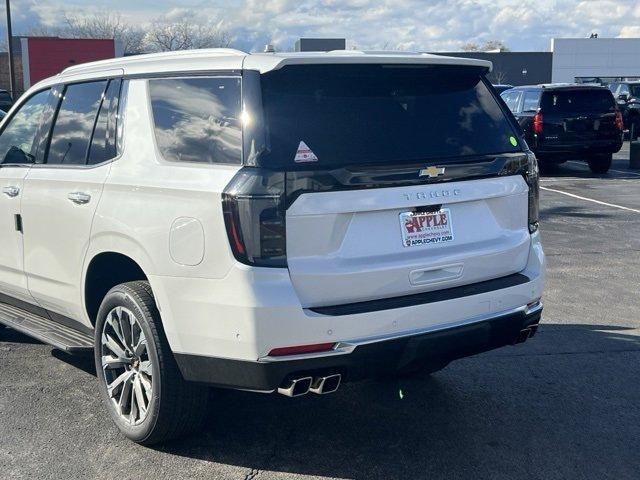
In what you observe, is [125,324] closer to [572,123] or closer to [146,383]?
[146,383]

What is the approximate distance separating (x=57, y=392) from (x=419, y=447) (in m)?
2.30

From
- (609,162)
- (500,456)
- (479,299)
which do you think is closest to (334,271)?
(479,299)

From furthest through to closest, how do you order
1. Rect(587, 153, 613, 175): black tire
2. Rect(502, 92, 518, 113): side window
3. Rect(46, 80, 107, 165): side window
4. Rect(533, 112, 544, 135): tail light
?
Rect(502, 92, 518, 113): side window, Rect(587, 153, 613, 175): black tire, Rect(533, 112, 544, 135): tail light, Rect(46, 80, 107, 165): side window

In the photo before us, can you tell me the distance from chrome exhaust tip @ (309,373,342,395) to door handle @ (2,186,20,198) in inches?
100

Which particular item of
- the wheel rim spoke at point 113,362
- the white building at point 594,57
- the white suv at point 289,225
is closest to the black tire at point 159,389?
the white suv at point 289,225

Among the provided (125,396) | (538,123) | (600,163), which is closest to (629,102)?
(600,163)

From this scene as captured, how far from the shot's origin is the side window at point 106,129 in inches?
171

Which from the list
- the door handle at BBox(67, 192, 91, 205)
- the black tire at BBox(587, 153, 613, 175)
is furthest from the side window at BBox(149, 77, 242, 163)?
the black tire at BBox(587, 153, 613, 175)

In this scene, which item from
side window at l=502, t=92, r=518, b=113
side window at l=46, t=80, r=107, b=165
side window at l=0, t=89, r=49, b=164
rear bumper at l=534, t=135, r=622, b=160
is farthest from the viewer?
side window at l=502, t=92, r=518, b=113

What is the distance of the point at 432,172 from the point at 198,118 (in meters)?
1.15

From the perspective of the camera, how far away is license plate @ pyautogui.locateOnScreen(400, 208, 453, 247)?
370cm

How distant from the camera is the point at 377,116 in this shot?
3807mm

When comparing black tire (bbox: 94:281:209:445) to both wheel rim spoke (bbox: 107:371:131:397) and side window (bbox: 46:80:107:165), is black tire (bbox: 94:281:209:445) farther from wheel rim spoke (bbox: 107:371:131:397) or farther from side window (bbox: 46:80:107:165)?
side window (bbox: 46:80:107:165)

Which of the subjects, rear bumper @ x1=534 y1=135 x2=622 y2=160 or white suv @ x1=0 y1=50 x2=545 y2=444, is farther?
rear bumper @ x1=534 y1=135 x2=622 y2=160
